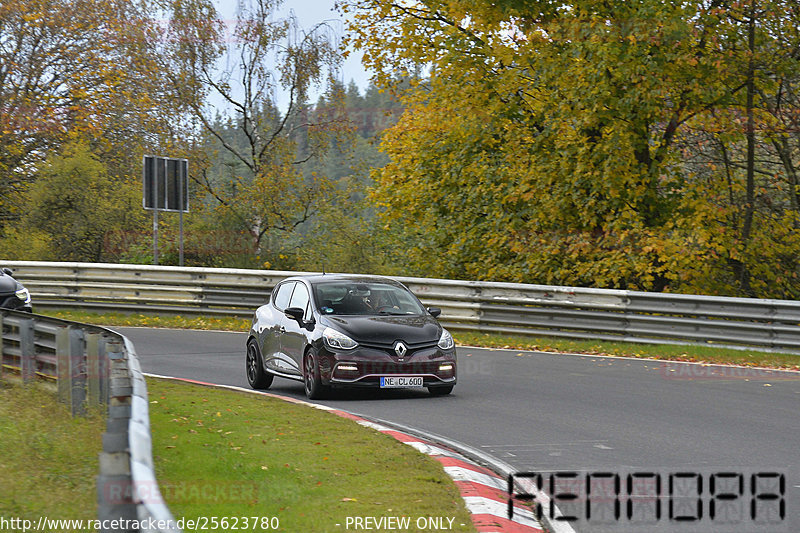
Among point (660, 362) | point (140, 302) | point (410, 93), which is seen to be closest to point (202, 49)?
point (410, 93)

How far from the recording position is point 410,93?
28453 millimetres

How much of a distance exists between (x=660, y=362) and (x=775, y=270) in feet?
22.1

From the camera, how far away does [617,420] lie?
11.8 meters

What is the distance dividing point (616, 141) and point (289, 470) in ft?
53.1

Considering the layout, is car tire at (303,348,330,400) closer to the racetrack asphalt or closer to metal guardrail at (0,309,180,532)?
the racetrack asphalt

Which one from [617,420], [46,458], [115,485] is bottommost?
[617,420]

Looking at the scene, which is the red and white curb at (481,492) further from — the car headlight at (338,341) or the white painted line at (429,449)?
the car headlight at (338,341)

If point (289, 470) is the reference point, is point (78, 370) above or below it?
above

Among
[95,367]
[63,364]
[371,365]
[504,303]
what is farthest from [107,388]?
[504,303]

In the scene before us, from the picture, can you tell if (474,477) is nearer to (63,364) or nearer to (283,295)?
(63,364)

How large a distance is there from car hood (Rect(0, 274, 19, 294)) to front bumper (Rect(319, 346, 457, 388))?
25.2 feet

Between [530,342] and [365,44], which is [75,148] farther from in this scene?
[530,342]

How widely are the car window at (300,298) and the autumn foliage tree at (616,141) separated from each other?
9754mm

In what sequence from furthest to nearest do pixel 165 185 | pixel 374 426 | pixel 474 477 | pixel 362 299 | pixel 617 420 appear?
pixel 165 185 → pixel 362 299 → pixel 617 420 → pixel 374 426 → pixel 474 477
